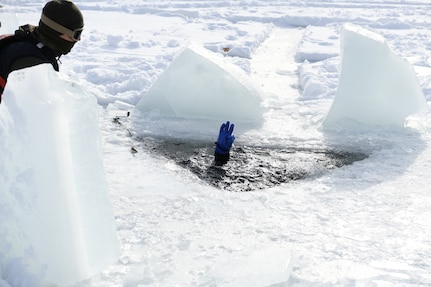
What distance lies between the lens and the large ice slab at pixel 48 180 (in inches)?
98.7

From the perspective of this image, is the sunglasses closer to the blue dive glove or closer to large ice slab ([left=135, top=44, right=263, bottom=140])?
the blue dive glove

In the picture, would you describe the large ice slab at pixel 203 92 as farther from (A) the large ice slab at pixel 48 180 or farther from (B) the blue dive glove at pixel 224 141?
(A) the large ice slab at pixel 48 180

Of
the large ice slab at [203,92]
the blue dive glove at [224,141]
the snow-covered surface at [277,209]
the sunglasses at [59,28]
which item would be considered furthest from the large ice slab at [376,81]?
the sunglasses at [59,28]

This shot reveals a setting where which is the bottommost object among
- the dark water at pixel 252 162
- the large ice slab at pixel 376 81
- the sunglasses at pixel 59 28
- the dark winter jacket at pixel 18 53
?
the dark water at pixel 252 162

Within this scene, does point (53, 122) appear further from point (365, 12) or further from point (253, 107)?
point (365, 12)

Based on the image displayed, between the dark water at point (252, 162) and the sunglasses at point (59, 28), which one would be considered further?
the dark water at point (252, 162)

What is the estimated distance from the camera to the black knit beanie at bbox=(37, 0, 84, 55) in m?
2.81

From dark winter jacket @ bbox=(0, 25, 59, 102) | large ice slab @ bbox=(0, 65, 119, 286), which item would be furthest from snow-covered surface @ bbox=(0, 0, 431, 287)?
dark winter jacket @ bbox=(0, 25, 59, 102)

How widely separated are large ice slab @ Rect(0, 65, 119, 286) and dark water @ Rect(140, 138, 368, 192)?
5.61 feet

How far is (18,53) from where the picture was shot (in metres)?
2.74

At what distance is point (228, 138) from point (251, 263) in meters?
1.86

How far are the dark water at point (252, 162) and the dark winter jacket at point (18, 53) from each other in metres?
1.91

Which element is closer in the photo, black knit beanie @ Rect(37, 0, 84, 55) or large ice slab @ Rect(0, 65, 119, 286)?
large ice slab @ Rect(0, 65, 119, 286)

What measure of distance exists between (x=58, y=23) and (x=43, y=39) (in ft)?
0.39
